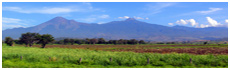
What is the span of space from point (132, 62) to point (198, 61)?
716cm

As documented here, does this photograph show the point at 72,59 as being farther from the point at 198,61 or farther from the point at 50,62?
the point at 198,61

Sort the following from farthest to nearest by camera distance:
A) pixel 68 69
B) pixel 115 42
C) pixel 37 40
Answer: pixel 115 42, pixel 37 40, pixel 68 69

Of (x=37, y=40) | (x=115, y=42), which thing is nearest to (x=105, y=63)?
(x=37, y=40)

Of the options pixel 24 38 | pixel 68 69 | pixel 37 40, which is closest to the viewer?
pixel 68 69

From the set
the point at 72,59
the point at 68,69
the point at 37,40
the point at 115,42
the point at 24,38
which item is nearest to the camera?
the point at 68,69

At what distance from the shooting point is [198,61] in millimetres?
21891

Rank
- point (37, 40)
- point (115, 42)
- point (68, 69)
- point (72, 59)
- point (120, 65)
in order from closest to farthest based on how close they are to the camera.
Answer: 1. point (68, 69)
2. point (120, 65)
3. point (72, 59)
4. point (37, 40)
5. point (115, 42)

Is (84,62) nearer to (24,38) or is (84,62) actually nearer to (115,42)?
(24,38)

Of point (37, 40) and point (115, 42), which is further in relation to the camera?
point (115, 42)

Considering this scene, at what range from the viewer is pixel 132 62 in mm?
21625

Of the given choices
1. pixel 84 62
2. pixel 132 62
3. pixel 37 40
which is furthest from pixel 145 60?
pixel 37 40

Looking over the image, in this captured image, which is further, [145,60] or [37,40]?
[37,40]

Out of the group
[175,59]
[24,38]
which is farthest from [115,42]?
[175,59]

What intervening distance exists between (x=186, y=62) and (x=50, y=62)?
580 inches
